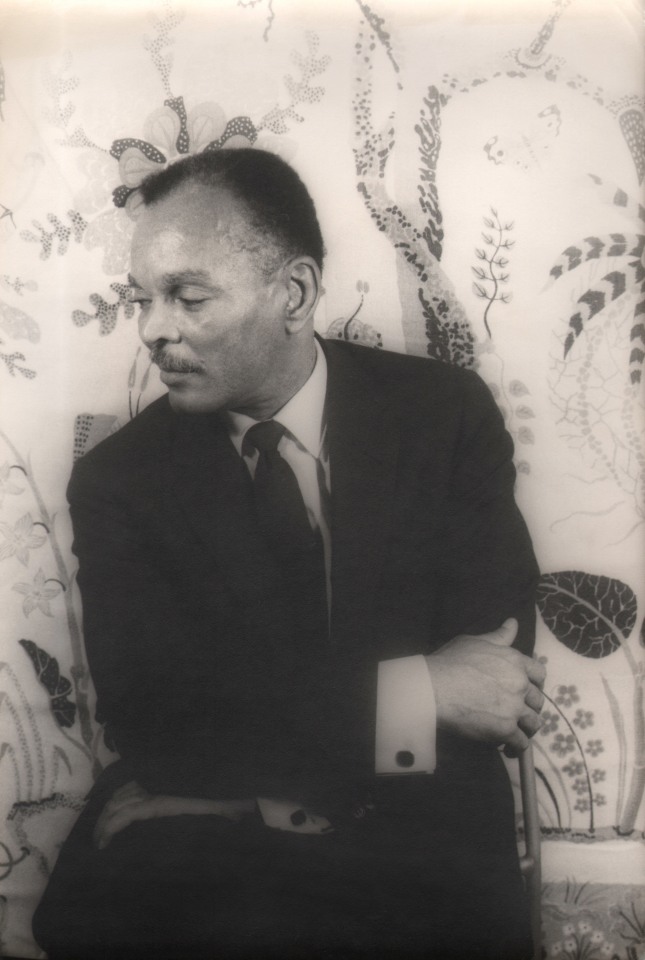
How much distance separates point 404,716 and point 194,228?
2.50 ft

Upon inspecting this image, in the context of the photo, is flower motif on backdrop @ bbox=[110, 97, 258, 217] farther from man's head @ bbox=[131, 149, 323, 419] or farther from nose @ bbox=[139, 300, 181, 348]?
nose @ bbox=[139, 300, 181, 348]

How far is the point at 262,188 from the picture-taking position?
1.23 m

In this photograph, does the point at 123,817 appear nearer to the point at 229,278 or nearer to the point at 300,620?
the point at 300,620

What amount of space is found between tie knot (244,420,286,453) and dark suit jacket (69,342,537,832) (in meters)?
0.04

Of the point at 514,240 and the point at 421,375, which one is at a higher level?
the point at 514,240

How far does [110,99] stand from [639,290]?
87 centimetres

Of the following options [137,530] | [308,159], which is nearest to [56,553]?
[137,530]

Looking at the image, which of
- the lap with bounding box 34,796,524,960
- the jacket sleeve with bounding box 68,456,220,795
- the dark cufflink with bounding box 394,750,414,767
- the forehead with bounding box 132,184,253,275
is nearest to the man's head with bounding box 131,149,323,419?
the forehead with bounding box 132,184,253,275

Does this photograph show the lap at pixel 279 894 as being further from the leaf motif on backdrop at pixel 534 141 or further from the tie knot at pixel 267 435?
the leaf motif on backdrop at pixel 534 141

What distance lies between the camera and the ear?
4.02ft

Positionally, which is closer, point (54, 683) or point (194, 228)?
point (194, 228)

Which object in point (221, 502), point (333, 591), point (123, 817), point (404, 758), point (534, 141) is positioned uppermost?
point (534, 141)

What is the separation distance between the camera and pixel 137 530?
1.27 metres

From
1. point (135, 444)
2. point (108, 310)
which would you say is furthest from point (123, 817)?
point (108, 310)
